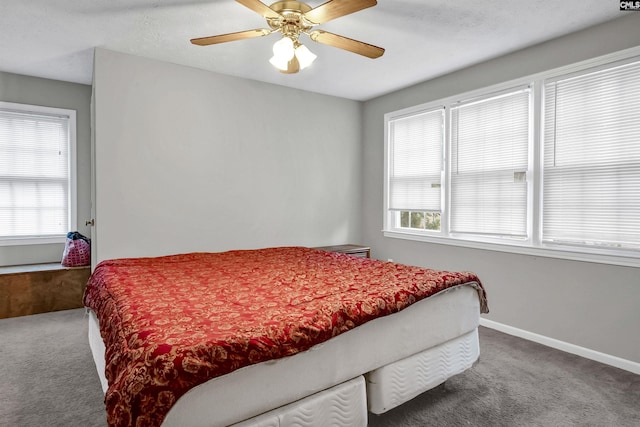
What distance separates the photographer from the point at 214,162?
12.7 ft

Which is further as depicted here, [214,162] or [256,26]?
[214,162]

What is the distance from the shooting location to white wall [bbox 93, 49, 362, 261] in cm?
333

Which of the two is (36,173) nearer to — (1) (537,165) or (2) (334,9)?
(2) (334,9)

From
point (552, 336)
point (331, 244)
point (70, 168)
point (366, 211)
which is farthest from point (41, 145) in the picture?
point (552, 336)

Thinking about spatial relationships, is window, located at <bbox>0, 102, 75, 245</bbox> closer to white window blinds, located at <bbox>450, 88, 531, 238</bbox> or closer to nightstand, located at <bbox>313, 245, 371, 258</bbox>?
nightstand, located at <bbox>313, 245, 371, 258</bbox>

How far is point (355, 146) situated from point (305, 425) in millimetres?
4006

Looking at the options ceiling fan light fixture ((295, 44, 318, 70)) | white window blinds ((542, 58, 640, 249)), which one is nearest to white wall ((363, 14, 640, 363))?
white window blinds ((542, 58, 640, 249))

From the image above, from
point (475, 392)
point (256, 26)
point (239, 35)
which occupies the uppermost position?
point (256, 26)

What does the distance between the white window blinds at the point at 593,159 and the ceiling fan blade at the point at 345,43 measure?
1.70 m

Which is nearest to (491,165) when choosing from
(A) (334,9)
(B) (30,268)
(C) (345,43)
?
(C) (345,43)

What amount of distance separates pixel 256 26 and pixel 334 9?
101 cm

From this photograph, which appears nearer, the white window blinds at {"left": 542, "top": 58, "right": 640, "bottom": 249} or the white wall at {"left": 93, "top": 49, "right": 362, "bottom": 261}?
the white window blinds at {"left": 542, "top": 58, "right": 640, "bottom": 249}

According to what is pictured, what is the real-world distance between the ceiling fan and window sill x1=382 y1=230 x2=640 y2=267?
215 centimetres

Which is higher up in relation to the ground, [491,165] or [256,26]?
[256,26]
